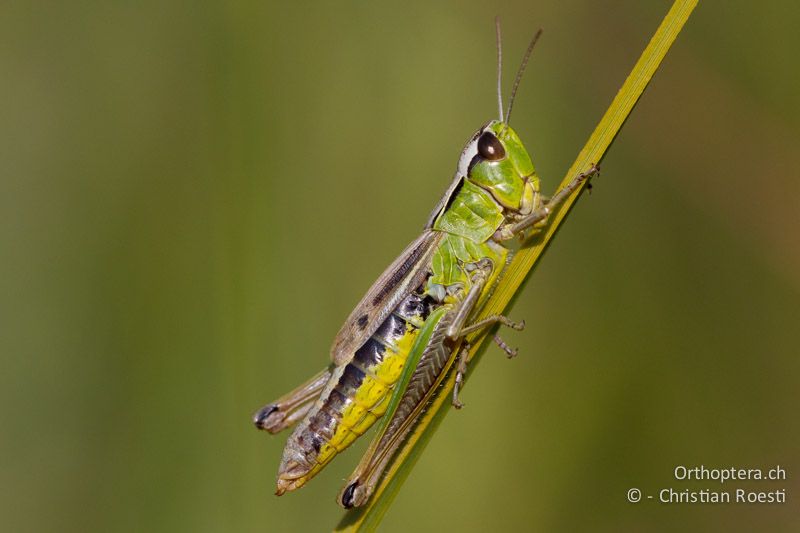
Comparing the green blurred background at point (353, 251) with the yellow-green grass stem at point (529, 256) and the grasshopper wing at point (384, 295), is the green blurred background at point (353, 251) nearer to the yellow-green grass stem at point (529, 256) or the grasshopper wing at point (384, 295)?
the grasshopper wing at point (384, 295)

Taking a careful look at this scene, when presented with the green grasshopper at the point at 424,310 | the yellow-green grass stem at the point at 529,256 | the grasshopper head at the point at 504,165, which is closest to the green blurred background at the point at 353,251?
the green grasshopper at the point at 424,310

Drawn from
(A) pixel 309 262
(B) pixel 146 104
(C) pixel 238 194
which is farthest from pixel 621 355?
(B) pixel 146 104

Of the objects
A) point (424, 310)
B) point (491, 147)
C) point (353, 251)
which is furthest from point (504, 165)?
point (353, 251)

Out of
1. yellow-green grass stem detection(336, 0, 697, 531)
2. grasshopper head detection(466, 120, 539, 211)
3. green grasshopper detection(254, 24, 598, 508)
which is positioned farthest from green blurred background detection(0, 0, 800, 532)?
yellow-green grass stem detection(336, 0, 697, 531)

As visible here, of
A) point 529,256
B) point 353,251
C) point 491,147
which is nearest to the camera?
point 529,256

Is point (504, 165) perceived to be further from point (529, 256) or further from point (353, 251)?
point (353, 251)

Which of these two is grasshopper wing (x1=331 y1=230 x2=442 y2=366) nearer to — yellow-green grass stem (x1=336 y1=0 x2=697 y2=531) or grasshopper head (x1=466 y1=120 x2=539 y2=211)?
grasshopper head (x1=466 y1=120 x2=539 y2=211)
